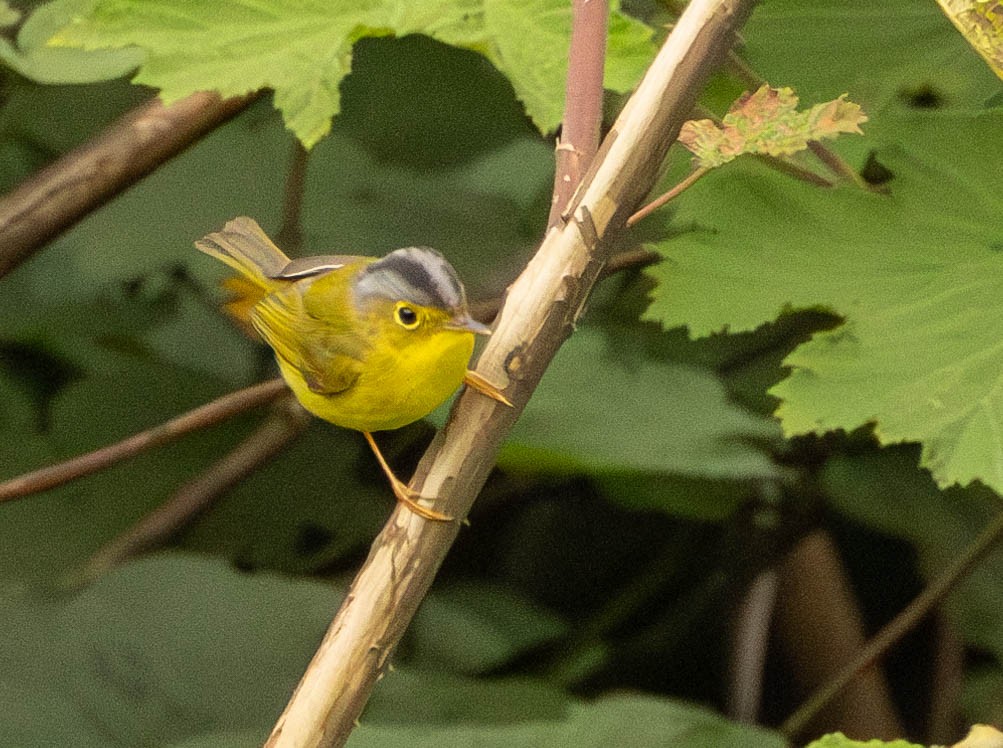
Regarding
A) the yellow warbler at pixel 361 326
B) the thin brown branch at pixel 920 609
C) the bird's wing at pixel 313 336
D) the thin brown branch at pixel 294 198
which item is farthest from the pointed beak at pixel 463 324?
the thin brown branch at pixel 920 609

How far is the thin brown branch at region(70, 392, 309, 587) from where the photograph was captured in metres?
1.49

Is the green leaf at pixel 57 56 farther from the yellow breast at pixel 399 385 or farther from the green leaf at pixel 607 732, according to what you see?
the green leaf at pixel 607 732

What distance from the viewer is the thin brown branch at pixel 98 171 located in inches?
50.7

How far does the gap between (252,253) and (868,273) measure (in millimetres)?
687

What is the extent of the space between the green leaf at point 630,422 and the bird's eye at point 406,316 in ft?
0.76

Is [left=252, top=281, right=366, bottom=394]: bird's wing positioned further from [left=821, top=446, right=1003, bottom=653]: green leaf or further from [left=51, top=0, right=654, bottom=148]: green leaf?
[left=821, top=446, right=1003, bottom=653]: green leaf

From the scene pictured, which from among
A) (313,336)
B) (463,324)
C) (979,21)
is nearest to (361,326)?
(313,336)

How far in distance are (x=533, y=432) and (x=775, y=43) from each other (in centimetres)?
53

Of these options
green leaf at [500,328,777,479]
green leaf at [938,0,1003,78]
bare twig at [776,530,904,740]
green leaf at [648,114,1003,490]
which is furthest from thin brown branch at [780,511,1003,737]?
green leaf at [938,0,1003,78]

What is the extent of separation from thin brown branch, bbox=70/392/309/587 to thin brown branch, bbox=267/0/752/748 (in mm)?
704

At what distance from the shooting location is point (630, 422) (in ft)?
4.53

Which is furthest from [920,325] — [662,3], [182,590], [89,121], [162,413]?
[89,121]

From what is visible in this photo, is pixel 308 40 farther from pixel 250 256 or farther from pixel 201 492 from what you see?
pixel 201 492

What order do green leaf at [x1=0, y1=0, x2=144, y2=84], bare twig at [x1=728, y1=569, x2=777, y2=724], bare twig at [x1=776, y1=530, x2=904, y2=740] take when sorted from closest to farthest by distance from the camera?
green leaf at [x1=0, y1=0, x2=144, y2=84]
bare twig at [x1=776, y1=530, x2=904, y2=740]
bare twig at [x1=728, y1=569, x2=777, y2=724]
